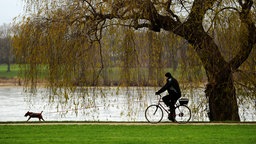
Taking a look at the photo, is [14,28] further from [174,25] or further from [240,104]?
[240,104]

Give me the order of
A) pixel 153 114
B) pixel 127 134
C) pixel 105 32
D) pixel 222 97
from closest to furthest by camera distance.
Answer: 1. pixel 127 134
2. pixel 153 114
3. pixel 105 32
4. pixel 222 97

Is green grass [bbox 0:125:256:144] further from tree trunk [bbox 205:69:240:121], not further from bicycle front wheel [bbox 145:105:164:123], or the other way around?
tree trunk [bbox 205:69:240:121]

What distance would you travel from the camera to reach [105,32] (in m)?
18.5

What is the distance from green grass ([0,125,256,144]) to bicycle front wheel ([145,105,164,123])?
1094 mm

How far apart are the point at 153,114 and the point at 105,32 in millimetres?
2884

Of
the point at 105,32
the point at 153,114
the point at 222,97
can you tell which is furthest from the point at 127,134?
the point at 222,97

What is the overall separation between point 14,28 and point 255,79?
745 centimetres

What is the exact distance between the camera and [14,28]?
61.6ft

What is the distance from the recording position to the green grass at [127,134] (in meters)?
13.2

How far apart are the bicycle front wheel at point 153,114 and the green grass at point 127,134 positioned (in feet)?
3.59

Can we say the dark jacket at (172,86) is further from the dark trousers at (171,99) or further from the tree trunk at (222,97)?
the tree trunk at (222,97)

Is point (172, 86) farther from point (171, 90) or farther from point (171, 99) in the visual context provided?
point (171, 99)

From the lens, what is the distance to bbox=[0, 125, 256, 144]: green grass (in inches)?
520

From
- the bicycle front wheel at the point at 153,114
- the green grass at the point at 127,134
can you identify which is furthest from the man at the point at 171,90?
the green grass at the point at 127,134
